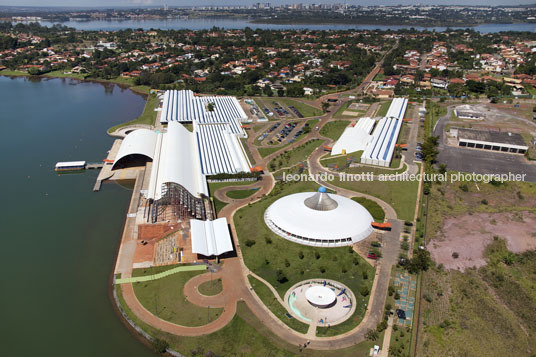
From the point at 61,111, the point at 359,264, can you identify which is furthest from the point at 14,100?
the point at 359,264

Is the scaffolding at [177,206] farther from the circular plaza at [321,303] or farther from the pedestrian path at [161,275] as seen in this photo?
the circular plaza at [321,303]

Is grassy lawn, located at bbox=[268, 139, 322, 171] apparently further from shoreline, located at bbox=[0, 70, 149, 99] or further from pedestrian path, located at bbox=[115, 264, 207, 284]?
shoreline, located at bbox=[0, 70, 149, 99]

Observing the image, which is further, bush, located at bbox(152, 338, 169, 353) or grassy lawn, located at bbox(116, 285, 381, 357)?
bush, located at bbox(152, 338, 169, 353)

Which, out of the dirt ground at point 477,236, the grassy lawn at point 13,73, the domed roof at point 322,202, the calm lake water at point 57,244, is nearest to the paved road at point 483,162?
the dirt ground at point 477,236

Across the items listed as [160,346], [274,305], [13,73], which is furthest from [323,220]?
[13,73]

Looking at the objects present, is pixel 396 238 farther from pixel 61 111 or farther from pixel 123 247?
pixel 61 111

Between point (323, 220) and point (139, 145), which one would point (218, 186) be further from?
point (323, 220)

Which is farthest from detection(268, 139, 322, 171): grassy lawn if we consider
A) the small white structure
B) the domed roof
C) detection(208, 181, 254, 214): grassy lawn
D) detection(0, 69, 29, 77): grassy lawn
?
detection(0, 69, 29, 77): grassy lawn
